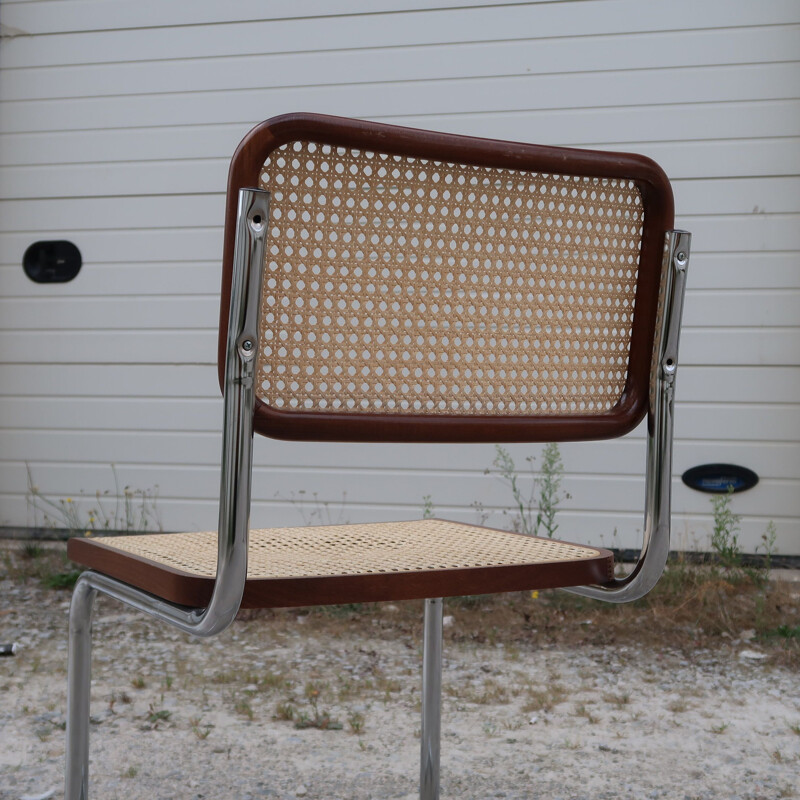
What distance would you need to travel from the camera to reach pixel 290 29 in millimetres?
3947

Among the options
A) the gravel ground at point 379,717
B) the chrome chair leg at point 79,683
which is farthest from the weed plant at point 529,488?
the chrome chair leg at point 79,683

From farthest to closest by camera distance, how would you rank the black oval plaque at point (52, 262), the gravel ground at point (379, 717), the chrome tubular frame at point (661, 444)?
the black oval plaque at point (52, 262)
the gravel ground at point (379, 717)
the chrome tubular frame at point (661, 444)

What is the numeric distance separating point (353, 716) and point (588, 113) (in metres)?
2.49

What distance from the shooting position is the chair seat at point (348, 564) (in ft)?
2.98

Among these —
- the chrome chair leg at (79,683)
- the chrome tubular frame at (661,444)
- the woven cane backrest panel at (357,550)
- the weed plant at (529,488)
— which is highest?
the chrome tubular frame at (661,444)

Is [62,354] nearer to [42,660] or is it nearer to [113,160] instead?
[113,160]

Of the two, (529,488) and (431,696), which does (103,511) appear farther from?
(431,696)

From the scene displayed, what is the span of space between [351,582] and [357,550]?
19 cm

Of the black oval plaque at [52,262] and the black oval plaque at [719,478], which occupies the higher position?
the black oval plaque at [52,262]

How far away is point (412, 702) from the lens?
2.38m

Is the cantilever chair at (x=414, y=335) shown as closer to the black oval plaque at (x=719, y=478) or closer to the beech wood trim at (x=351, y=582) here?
the beech wood trim at (x=351, y=582)

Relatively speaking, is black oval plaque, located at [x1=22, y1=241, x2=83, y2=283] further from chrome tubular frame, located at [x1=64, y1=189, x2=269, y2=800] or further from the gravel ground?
chrome tubular frame, located at [x1=64, y1=189, x2=269, y2=800]

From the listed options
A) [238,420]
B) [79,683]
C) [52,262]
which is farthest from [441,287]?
[52,262]

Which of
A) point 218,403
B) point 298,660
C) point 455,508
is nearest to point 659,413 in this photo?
point 298,660
